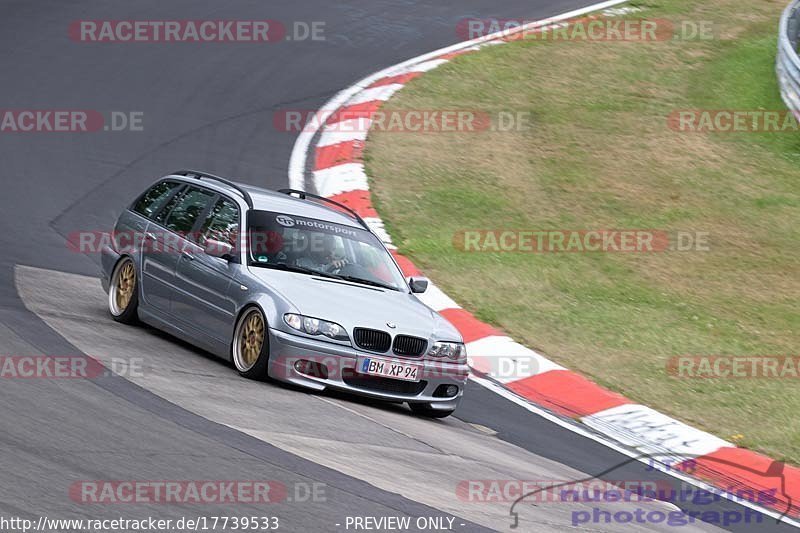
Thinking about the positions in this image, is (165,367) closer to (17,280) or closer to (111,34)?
(17,280)

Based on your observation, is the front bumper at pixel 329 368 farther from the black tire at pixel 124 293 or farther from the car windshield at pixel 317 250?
the black tire at pixel 124 293

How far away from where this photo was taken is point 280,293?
9328 mm

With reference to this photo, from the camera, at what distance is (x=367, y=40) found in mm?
22109

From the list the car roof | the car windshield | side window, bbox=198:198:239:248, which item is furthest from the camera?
the car roof

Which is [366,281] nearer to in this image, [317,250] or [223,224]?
[317,250]

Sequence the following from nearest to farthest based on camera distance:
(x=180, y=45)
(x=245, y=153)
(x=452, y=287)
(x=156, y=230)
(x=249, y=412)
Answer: (x=249, y=412), (x=156, y=230), (x=452, y=287), (x=245, y=153), (x=180, y=45)

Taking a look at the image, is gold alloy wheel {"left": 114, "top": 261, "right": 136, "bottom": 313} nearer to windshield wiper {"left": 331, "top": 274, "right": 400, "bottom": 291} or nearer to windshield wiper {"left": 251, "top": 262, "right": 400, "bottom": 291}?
windshield wiper {"left": 251, "top": 262, "right": 400, "bottom": 291}

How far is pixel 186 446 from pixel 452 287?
21.5ft

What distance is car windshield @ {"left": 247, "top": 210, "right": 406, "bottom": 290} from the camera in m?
10.0

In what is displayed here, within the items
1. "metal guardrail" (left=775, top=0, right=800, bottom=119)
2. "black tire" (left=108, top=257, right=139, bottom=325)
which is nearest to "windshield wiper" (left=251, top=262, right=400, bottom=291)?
"black tire" (left=108, top=257, right=139, bottom=325)

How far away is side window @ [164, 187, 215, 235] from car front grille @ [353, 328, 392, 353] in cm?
219

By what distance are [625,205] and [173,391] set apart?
28.4ft

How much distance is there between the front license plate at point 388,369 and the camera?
9.19 metres

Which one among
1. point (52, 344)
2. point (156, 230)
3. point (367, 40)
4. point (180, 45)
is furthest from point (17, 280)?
point (367, 40)
